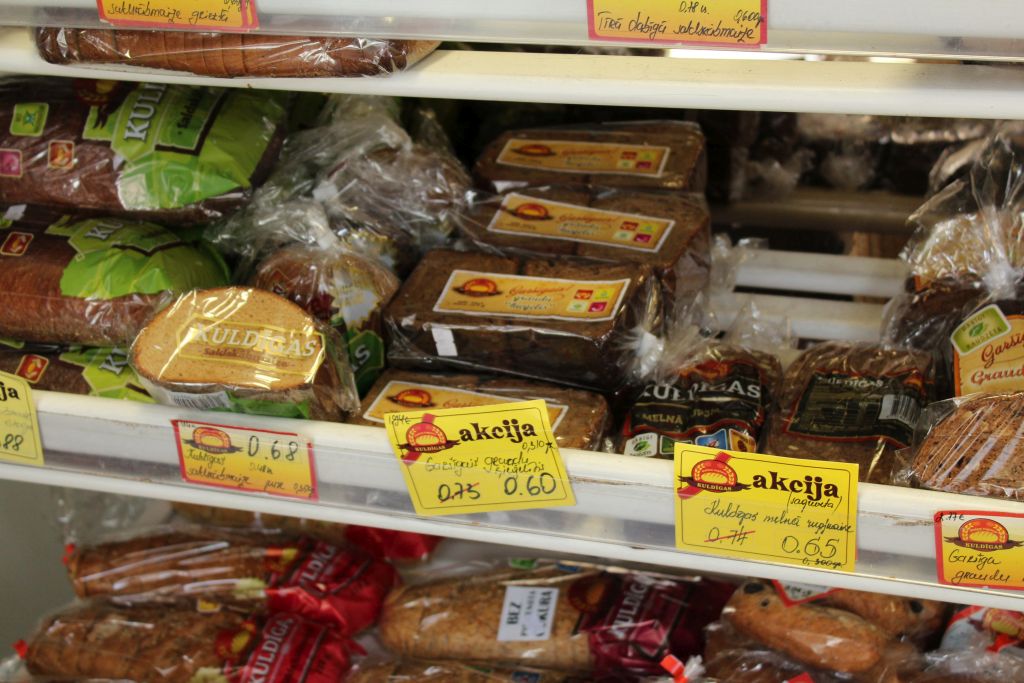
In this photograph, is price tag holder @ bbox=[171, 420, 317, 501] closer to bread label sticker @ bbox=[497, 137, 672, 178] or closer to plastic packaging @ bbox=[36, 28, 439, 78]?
plastic packaging @ bbox=[36, 28, 439, 78]

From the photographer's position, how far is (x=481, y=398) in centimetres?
122

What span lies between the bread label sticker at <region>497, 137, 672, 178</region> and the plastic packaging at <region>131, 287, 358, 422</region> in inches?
20.1

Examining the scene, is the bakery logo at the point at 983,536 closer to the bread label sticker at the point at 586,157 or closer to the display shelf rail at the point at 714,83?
the display shelf rail at the point at 714,83

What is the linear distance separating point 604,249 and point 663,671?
0.57m

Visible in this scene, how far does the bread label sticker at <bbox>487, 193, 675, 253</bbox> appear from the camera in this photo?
1.36 meters

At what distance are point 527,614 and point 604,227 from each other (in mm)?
544

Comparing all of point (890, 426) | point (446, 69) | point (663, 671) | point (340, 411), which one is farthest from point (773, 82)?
point (663, 671)

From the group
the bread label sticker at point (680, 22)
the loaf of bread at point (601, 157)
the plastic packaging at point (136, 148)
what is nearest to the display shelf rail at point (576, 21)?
the bread label sticker at point (680, 22)

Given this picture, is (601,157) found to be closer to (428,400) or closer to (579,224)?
(579,224)

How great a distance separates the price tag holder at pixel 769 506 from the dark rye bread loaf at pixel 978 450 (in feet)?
0.41

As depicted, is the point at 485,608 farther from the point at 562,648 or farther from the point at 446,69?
the point at 446,69

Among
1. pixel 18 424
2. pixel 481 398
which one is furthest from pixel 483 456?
pixel 18 424

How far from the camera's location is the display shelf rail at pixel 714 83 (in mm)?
866

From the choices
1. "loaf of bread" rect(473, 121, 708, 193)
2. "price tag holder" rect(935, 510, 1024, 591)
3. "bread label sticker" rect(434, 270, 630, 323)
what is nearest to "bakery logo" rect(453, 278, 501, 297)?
"bread label sticker" rect(434, 270, 630, 323)
